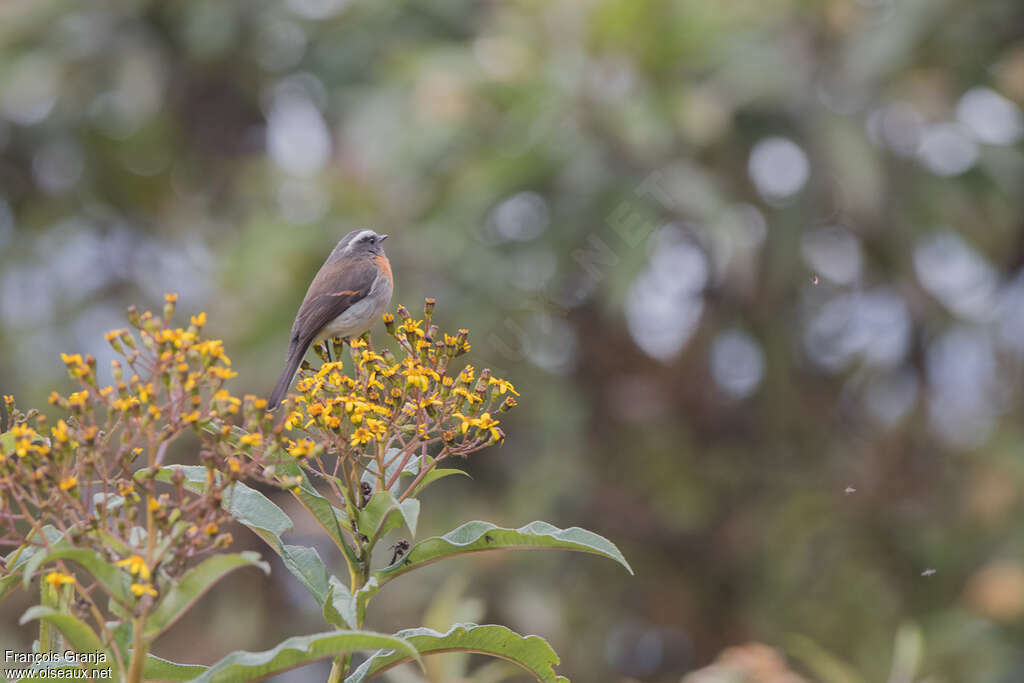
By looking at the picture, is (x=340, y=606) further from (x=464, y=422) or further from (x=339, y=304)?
(x=339, y=304)

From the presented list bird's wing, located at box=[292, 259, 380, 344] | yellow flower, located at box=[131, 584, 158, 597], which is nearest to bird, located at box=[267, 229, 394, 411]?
bird's wing, located at box=[292, 259, 380, 344]

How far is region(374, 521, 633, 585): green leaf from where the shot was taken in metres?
2.13

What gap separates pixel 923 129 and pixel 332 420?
973cm

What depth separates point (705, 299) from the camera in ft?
34.4

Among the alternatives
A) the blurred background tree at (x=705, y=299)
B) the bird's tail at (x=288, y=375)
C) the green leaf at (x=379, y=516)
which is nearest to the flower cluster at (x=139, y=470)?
the green leaf at (x=379, y=516)

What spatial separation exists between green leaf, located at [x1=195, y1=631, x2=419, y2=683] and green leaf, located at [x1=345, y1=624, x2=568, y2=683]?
0.09m

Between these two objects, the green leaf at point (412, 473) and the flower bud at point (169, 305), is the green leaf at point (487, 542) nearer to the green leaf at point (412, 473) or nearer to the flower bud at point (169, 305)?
the green leaf at point (412, 473)

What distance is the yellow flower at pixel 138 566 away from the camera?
1870 millimetres

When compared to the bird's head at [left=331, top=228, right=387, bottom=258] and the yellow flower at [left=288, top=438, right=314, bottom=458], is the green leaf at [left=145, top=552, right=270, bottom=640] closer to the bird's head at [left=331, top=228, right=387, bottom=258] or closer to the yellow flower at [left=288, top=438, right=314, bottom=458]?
the yellow flower at [left=288, top=438, right=314, bottom=458]

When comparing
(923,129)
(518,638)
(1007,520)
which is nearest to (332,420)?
(518,638)

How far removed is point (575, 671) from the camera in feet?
29.6

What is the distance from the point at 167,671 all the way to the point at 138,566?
436 mm

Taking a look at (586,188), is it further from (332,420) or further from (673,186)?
(332,420)

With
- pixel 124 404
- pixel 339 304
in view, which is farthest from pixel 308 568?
pixel 339 304
